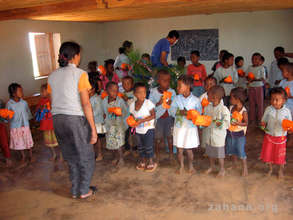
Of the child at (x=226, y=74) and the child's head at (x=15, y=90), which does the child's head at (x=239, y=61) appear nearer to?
the child at (x=226, y=74)

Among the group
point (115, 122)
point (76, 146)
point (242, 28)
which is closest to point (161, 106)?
point (115, 122)

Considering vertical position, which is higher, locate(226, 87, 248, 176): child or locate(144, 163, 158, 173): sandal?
locate(226, 87, 248, 176): child

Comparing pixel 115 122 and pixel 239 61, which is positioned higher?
pixel 239 61

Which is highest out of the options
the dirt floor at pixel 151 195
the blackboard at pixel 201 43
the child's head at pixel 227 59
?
the blackboard at pixel 201 43

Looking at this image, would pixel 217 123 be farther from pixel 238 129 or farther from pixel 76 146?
pixel 76 146

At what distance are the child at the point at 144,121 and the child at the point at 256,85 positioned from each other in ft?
8.65

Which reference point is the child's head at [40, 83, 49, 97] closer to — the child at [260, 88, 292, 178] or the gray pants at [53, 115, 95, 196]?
the gray pants at [53, 115, 95, 196]

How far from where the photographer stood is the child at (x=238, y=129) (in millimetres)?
3516

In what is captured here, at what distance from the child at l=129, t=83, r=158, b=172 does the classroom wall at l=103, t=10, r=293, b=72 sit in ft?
19.5

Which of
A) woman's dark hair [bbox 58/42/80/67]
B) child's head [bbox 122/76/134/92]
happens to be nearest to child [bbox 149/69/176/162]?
child's head [bbox 122/76/134/92]

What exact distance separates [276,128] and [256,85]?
2.29 m

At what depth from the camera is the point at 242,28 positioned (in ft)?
28.8

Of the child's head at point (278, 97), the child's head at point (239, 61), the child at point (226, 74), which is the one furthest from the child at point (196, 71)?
the child's head at point (278, 97)

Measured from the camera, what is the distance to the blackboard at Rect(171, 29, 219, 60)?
8.99m
